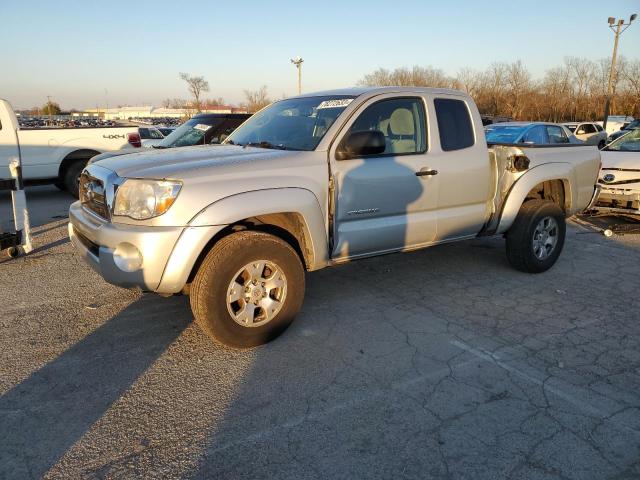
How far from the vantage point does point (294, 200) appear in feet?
12.0

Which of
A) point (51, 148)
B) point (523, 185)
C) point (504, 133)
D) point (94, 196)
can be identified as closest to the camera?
point (94, 196)

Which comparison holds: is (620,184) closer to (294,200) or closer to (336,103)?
(336,103)

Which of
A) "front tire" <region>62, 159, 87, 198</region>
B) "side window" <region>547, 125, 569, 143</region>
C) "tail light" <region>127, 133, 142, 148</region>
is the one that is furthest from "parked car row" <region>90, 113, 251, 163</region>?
"side window" <region>547, 125, 569, 143</region>

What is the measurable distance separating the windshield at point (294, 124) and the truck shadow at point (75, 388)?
1.72 metres

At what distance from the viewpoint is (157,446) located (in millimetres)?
2625

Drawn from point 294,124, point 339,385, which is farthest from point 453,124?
point 339,385

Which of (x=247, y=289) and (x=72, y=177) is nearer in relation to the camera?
(x=247, y=289)

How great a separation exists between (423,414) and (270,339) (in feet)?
4.43

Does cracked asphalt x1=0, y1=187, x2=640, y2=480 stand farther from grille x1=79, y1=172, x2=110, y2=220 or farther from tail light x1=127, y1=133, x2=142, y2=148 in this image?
→ tail light x1=127, y1=133, x2=142, y2=148

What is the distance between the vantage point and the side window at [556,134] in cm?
1242

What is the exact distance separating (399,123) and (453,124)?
0.63 metres

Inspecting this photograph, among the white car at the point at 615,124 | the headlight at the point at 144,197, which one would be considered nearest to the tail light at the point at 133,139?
the headlight at the point at 144,197

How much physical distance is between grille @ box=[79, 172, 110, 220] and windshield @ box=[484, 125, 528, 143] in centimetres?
931

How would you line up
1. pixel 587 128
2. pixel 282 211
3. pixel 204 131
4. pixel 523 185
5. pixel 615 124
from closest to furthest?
1. pixel 282 211
2. pixel 523 185
3. pixel 204 131
4. pixel 587 128
5. pixel 615 124
